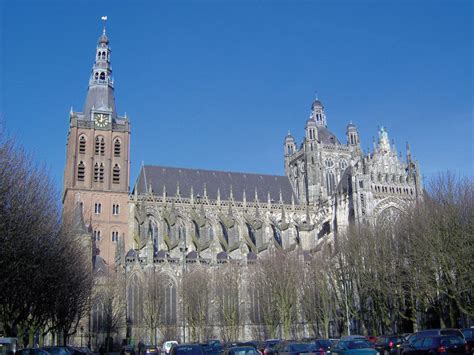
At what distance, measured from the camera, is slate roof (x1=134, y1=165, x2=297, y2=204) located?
270ft

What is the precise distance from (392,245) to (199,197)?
125 ft

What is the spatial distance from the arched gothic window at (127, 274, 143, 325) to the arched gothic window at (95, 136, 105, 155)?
19.8 metres

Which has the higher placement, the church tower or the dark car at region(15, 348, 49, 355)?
the church tower

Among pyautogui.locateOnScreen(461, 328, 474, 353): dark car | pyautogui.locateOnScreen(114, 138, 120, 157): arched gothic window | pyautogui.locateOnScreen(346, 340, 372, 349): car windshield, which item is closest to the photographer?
pyautogui.locateOnScreen(461, 328, 474, 353): dark car

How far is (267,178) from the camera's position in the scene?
309 ft

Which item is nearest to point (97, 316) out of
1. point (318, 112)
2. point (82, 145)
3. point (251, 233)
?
point (82, 145)

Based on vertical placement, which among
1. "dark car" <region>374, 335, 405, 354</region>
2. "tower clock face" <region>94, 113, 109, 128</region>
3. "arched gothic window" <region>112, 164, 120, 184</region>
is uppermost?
"tower clock face" <region>94, 113, 109, 128</region>

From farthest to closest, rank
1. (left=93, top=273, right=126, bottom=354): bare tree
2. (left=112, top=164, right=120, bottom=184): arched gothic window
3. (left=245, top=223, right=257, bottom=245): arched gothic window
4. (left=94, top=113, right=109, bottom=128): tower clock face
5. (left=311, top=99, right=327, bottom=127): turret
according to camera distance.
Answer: (left=311, top=99, right=327, bottom=127): turret
(left=245, top=223, right=257, bottom=245): arched gothic window
(left=94, top=113, right=109, bottom=128): tower clock face
(left=112, top=164, right=120, bottom=184): arched gothic window
(left=93, top=273, right=126, bottom=354): bare tree

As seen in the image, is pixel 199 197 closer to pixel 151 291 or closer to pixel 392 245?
pixel 151 291

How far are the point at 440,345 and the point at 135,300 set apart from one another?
149 ft

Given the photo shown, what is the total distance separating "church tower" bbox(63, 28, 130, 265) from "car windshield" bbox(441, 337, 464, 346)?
51432 mm

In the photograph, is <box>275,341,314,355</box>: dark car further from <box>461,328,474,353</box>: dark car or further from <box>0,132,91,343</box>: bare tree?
<box>0,132,91,343</box>: bare tree

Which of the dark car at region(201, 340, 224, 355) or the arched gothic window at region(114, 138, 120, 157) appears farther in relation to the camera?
the arched gothic window at region(114, 138, 120, 157)

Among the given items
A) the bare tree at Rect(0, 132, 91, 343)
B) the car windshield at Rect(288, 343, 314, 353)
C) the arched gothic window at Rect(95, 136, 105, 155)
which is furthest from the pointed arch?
the car windshield at Rect(288, 343, 314, 353)
